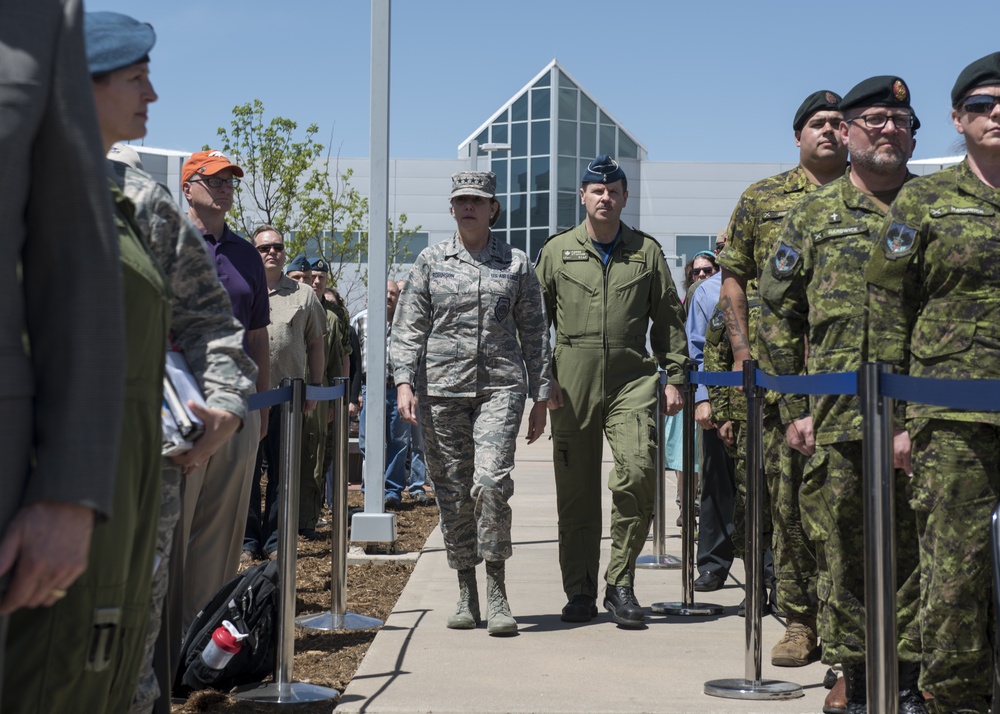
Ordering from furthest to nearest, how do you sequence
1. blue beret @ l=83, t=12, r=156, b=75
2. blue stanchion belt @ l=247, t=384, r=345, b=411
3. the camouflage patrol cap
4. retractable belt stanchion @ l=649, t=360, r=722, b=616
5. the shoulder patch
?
the shoulder patch < retractable belt stanchion @ l=649, t=360, r=722, b=616 < the camouflage patrol cap < blue stanchion belt @ l=247, t=384, r=345, b=411 < blue beret @ l=83, t=12, r=156, b=75

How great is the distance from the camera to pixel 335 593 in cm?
671

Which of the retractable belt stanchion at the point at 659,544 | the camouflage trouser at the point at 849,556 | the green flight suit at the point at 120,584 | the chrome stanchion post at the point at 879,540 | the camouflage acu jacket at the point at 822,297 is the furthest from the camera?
the retractable belt stanchion at the point at 659,544

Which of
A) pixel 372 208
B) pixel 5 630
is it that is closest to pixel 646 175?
pixel 372 208

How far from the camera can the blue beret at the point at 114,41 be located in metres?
3.08

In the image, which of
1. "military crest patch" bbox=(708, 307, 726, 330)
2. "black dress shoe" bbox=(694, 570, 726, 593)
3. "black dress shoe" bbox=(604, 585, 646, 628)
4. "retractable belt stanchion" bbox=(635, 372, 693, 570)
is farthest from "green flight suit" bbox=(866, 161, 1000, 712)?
"retractable belt stanchion" bbox=(635, 372, 693, 570)

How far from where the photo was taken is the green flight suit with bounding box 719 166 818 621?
5754 millimetres

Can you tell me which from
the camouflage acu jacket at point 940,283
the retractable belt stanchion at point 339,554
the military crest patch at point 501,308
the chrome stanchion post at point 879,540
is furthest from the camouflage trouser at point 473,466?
the chrome stanchion post at point 879,540

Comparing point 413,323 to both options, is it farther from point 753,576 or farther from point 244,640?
point 753,576

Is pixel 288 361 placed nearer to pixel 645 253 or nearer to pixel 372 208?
pixel 372 208

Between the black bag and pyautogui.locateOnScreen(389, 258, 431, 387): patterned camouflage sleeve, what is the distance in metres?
1.47

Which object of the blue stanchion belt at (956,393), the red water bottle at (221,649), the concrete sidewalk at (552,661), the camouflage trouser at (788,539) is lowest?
the concrete sidewalk at (552,661)

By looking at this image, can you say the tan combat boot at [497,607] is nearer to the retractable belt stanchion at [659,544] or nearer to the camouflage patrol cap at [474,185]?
the camouflage patrol cap at [474,185]

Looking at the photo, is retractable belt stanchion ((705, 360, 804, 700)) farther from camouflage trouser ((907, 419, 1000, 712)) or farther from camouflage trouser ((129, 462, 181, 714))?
camouflage trouser ((129, 462, 181, 714))

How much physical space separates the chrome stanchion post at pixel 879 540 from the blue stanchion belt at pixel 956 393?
0.15 metres
